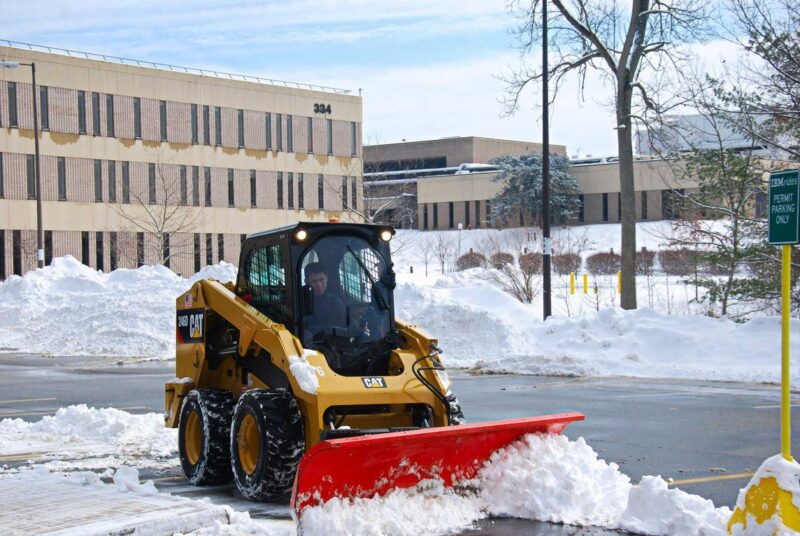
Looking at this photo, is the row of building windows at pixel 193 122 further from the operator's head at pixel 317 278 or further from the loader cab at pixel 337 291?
the operator's head at pixel 317 278

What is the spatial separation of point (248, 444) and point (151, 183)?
5693 cm

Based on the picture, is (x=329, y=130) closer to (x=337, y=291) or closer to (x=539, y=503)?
(x=337, y=291)

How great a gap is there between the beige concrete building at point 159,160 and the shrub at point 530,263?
23.2 m

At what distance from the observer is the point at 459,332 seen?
26.1 metres

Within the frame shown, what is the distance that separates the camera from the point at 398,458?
8.53 meters

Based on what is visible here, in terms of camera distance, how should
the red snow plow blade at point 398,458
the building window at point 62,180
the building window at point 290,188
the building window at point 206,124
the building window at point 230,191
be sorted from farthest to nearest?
the building window at point 290,188 < the building window at point 230,191 < the building window at point 206,124 < the building window at point 62,180 < the red snow plow blade at point 398,458

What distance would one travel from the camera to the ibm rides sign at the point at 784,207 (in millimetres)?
8078

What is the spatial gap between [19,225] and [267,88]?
18437 mm

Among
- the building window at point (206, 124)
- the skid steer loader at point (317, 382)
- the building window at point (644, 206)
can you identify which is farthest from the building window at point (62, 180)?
the skid steer loader at point (317, 382)

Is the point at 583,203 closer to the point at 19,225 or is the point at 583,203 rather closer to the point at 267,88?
the point at 267,88

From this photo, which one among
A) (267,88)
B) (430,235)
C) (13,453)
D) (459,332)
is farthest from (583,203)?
(13,453)

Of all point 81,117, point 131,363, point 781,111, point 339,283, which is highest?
point 81,117

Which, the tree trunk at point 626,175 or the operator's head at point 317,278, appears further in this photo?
the tree trunk at point 626,175

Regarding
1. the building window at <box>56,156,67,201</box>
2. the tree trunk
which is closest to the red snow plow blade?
the tree trunk
